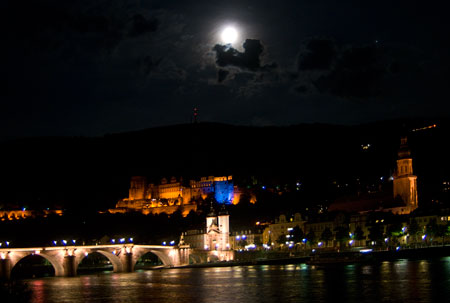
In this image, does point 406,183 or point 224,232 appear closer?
point 406,183

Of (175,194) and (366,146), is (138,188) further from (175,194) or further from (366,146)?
(366,146)

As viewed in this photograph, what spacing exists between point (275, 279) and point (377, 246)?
32.3 m

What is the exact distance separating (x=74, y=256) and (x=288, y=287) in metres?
39.7

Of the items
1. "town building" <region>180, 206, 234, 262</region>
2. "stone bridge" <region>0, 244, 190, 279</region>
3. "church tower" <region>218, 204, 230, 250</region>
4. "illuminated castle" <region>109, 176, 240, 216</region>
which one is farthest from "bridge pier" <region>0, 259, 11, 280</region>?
"illuminated castle" <region>109, 176, 240, 216</region>

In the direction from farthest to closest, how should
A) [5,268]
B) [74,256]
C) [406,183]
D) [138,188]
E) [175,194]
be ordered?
[138,188] < [175,194] < [406,183] < [74,256] < [5,268]

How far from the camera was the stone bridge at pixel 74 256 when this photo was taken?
81.7 meters

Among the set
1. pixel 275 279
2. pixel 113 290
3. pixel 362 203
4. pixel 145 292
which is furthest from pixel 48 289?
pixel 362 203

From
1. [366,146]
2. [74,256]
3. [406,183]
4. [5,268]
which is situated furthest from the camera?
[366,146]

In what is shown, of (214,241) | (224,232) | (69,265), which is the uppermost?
(224,232)

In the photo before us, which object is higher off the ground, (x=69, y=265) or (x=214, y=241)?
(x=214, y=241)

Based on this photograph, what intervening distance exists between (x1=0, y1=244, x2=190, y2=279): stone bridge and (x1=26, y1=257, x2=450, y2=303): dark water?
10.9 m

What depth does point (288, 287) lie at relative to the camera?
184 ft

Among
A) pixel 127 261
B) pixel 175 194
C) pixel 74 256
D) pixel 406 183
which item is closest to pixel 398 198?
pixel 406 183

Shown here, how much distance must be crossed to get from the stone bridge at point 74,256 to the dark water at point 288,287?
10898 millimetres
